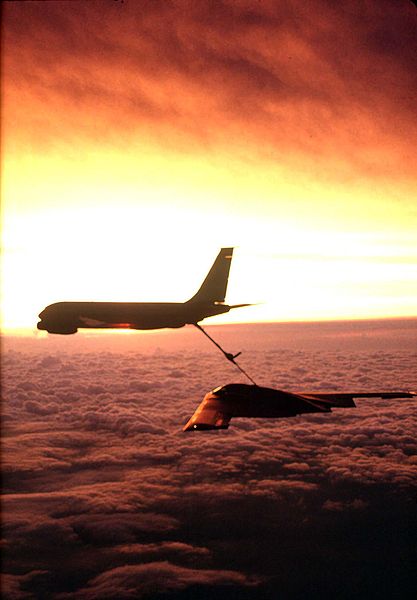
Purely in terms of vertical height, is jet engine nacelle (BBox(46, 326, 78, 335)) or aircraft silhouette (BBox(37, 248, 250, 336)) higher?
aircraft silhouette (BBox(37, 248, 250, 336))

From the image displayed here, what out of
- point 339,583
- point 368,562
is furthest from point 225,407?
point 368,562

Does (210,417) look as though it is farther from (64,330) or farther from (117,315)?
(64,330)

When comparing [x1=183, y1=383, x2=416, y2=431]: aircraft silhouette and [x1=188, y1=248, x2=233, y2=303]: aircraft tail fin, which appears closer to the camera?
[x1=188, y1=248, x2=233, y2=303]: aircraft tail fin

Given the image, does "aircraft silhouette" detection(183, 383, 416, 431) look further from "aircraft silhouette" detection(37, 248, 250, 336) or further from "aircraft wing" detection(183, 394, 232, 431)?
"aircraft silhouette" detection(37, 248, 250, 336)

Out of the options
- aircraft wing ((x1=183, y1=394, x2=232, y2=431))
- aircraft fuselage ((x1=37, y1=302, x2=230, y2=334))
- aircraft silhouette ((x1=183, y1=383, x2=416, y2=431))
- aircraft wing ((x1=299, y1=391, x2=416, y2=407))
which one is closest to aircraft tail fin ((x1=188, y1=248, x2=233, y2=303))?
aircraft fuselage ((x1=37, y1=302, x2=230, y2=334))

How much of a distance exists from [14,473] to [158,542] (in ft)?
236

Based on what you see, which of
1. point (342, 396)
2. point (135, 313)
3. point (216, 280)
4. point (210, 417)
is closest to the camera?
point (135, 313)

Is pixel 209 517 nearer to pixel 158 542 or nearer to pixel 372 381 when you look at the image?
pixel 158 542

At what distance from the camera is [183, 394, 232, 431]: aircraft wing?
10364mm

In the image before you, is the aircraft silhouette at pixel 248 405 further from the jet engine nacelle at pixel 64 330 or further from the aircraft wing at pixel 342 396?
the jet engine nacelle at pixel 64 330

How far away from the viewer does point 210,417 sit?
35.7 feet

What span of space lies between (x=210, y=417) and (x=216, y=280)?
3158 millimetres

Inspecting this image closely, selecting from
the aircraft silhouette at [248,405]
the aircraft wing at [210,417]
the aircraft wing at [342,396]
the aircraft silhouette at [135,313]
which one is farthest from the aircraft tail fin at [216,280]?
the aircraft wing at [342,396]

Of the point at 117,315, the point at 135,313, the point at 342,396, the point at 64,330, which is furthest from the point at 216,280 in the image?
the point at 342,396
